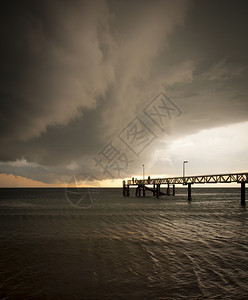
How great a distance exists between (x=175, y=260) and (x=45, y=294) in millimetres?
5313

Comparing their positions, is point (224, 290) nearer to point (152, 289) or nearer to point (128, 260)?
point (152, 289)

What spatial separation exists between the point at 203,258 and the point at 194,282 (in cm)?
268

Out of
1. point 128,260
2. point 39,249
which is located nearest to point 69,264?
point 128,260

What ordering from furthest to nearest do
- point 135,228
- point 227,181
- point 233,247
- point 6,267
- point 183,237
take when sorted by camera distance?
1. point 227,181
2. point 135,228
3. point 183,237
4. point 233,247
5. point 6,267

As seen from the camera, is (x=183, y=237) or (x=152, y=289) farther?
(x=183, y=237)

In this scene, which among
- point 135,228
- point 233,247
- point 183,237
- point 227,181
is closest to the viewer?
point 233,247

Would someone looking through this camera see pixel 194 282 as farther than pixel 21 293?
Yes

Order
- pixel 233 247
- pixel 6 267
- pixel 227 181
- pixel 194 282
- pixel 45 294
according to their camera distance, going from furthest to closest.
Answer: pixel 227 181 → pixel 233 247 → pixel 6 267 → pixel 194 282 → pixel 45 294

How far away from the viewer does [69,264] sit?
9.28 m

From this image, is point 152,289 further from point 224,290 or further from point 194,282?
point 224,290

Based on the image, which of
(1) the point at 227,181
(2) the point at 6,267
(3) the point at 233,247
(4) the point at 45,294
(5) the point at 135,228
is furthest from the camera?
(1) the point at 227,181

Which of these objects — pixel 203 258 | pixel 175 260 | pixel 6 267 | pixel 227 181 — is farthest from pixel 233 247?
pixel 227 181

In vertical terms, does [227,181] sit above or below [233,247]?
above

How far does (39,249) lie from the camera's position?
1162 cm
